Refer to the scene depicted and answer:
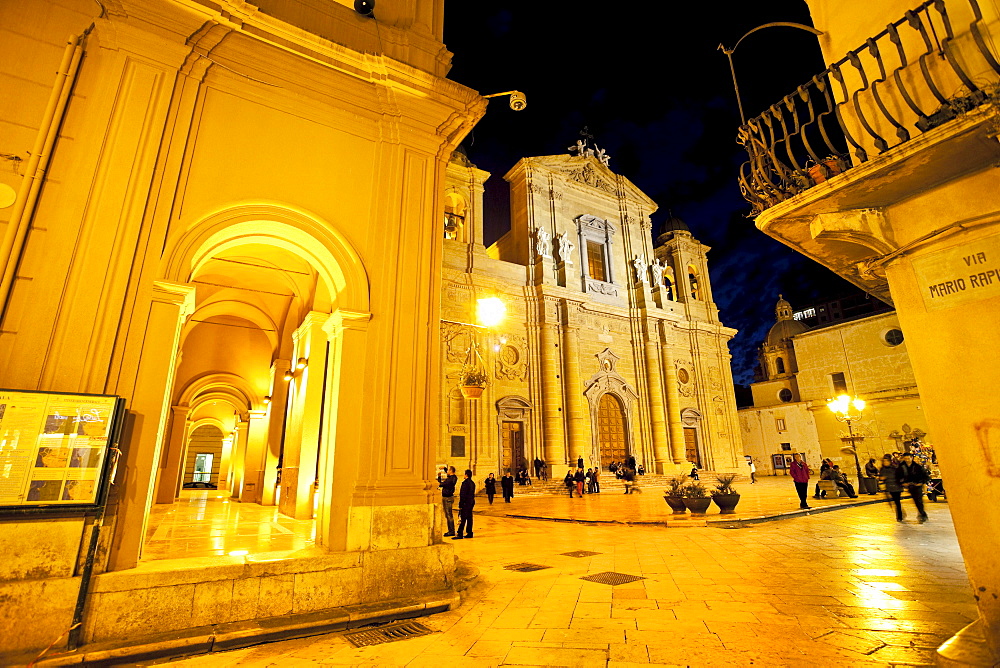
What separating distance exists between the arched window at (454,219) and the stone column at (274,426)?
496 inches

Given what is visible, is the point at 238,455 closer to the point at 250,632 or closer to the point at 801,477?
the point at 250,632

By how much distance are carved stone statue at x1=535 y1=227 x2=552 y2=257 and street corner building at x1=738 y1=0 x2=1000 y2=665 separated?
19082mm

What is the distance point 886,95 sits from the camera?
13.8 feet

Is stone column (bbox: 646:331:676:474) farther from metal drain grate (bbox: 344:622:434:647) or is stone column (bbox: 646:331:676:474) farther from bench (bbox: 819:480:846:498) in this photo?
metal drain grate (bbox: 344:622:434:647)

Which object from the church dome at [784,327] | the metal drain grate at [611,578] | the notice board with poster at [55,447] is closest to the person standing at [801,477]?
the metal drain grate at [611,578]

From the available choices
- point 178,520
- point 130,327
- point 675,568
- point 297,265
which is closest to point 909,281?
point 675,568

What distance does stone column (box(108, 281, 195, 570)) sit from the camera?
418cm

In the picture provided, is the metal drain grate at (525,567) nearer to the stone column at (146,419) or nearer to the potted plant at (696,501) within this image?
the stone column at (146,419)

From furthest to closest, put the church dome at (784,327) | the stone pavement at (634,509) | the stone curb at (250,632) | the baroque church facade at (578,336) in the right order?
1. the church dome at (784,327)
2. the baroque church facade at (578,336)
3. the stone pavement at (634,509)
4. the stone curb at (250,632)

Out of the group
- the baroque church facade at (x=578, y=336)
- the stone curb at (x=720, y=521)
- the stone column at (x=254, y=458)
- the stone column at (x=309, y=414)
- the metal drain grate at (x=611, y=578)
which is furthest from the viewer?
the baroque church facade at (x=578, y=336)

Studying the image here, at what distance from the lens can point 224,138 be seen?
5.49 meters

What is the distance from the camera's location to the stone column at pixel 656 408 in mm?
24172

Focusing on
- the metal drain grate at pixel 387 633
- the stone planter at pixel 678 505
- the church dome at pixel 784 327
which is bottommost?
the metal drain grate at pixel 387 633

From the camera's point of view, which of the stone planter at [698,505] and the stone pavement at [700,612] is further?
the stone planter at [698,505]
